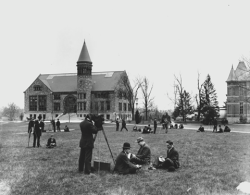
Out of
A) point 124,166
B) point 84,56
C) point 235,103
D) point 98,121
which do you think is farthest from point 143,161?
point 84,56

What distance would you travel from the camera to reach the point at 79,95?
3078 inches

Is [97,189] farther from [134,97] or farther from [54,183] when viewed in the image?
[134,97]

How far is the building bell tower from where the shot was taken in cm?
7512

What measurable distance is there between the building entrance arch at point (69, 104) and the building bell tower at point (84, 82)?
3449 mm

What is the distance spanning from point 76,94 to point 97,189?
73946mm

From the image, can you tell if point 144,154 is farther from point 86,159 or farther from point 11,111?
point 11,111

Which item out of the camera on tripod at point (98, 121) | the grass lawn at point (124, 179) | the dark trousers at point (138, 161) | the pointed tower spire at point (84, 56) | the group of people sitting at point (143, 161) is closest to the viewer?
the grass lawn at point (124, 179)

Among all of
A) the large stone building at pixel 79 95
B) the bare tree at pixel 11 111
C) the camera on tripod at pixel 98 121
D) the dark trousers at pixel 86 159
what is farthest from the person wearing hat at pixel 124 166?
the bare tree at pixel 11 111

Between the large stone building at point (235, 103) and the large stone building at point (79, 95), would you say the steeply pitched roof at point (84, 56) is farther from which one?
the large stone building at point (235, 103)

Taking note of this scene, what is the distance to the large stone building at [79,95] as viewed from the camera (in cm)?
7675

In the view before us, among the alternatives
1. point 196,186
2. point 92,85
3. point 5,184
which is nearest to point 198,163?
point 196,186

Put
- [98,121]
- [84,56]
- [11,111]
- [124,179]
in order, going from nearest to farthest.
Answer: [124,179], [98,121], [84,56], [11,111]

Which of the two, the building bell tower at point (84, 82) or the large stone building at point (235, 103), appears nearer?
the large stone building at point (235, 103)

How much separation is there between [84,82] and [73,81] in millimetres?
9153
